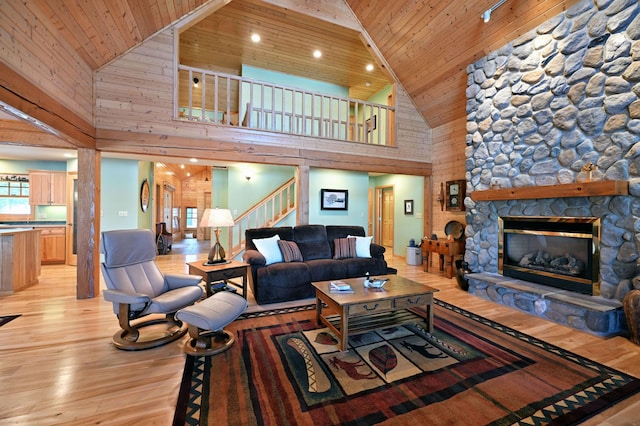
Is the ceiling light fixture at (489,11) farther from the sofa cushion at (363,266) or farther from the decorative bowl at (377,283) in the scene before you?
the decorative bowl at (377,283)

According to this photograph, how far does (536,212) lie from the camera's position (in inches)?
150

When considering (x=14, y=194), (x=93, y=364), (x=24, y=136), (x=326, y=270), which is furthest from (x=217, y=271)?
(x=14, y=194)

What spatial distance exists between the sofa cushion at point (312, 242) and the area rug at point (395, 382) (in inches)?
68.6

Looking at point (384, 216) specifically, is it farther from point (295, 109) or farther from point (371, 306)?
point (371, 306)

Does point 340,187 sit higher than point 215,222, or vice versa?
point 340,187

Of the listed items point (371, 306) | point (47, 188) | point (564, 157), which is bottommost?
point (371, 306)

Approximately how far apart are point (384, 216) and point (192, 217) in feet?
32.3

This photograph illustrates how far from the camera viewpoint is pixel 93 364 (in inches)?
86.9

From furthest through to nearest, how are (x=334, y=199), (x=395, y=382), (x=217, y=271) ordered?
(x=334, y=199)
(x=217, y=271)
(x=395, y=382)

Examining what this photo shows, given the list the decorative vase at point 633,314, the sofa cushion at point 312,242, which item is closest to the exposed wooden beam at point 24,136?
the sofa cushion at point 312,242

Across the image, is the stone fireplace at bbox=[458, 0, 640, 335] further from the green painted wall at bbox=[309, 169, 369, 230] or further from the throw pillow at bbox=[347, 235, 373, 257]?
the green painted wall at bbox=[309, 169, 369, 230]

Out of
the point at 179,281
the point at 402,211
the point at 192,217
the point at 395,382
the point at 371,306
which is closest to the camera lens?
the point at 395,382

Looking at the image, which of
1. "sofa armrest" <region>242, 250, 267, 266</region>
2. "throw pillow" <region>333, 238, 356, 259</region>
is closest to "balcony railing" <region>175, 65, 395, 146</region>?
"throw pillow" <region>333, 238, 356, 259</region>

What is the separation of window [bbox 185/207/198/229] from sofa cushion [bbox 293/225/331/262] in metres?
10.7
